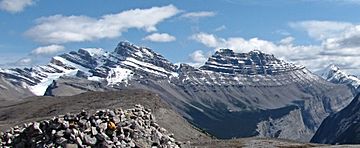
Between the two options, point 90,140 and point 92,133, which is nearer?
point 90,140

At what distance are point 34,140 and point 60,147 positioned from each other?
4088mm

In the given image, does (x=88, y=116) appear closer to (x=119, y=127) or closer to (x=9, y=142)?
(x=119, y=127)

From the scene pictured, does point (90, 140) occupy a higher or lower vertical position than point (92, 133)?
lower

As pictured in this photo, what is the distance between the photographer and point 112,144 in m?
48.5

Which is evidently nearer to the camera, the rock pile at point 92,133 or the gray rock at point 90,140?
the gray rock at point 90,140

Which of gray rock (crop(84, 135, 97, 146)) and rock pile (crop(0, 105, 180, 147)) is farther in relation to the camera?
rock pile (crop(0, 105, 180, 147))

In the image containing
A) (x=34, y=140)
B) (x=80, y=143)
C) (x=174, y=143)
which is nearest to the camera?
(x=80, y=143)

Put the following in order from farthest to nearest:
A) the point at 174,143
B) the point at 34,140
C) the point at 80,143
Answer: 1. the point at 174,143
2. the point at 34,140
3. the point at 80,143

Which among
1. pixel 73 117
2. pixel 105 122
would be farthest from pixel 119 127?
pixel 73 117

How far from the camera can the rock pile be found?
48.6 m

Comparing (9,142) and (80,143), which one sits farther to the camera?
(9,142)

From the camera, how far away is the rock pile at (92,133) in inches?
1914

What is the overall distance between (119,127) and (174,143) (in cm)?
654

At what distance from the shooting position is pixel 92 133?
161 feet
